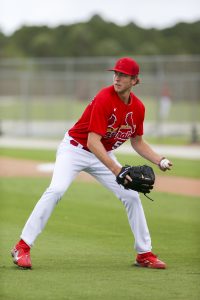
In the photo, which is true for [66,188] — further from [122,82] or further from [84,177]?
[84,177]

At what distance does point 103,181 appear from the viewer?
24.7 feet

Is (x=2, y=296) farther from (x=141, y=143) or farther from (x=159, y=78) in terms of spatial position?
(x=159, y=78)

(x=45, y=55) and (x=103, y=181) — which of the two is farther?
(x=45, y=55)

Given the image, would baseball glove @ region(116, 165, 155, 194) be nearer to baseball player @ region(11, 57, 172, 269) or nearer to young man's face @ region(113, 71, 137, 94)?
baseball player @ region(11, 57, 172, 269)

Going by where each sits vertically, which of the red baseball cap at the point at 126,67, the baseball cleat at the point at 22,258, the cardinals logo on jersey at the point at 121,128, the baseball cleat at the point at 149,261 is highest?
the red baseball cap at the point at 126,67

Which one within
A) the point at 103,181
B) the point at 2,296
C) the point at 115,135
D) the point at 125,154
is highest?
the point at 115,135

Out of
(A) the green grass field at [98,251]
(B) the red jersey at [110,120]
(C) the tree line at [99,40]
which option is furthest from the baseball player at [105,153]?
(C) the tree line at [99,40]

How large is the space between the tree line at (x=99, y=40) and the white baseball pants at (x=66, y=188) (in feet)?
116

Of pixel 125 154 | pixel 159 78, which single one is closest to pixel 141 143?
pixel 125 154

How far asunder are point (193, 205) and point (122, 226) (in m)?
2.53

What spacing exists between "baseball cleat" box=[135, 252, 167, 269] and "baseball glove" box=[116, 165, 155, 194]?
65cm

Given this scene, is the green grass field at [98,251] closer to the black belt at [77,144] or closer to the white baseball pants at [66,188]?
the white baseball pants at [66,188]

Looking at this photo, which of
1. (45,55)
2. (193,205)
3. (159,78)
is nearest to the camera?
(193,205)

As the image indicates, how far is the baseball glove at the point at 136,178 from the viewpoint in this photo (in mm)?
6973
